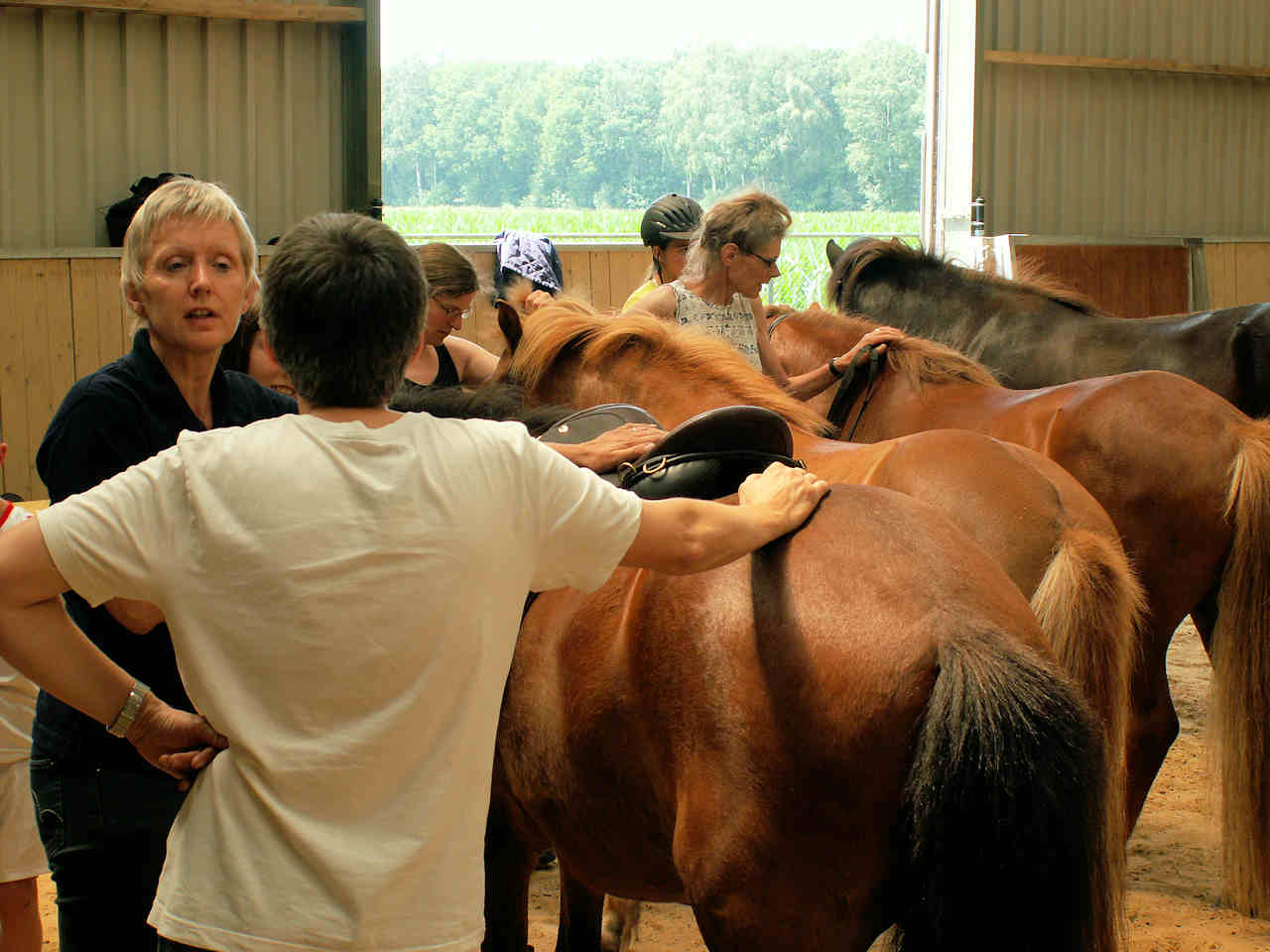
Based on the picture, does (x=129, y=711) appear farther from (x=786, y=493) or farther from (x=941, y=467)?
(x=941, y=467)

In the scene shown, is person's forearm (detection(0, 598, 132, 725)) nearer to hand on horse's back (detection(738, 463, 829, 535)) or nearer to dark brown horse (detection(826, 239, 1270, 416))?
hand on horse's back (detection(738, 463, 829, 535))

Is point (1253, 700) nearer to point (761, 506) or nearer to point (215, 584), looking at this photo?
point (761, 506)

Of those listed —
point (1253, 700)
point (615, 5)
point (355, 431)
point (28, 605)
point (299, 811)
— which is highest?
point (615, 5)

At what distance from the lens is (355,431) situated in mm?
1229

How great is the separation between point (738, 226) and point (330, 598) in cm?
276

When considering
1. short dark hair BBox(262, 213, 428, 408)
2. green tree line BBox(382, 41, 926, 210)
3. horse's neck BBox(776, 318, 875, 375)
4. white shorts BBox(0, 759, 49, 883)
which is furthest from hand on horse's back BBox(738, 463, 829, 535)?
green tree line BBox(382, 41, 926, 210)

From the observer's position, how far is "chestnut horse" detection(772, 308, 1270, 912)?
3.17 meters

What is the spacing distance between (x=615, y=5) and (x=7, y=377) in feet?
32.1

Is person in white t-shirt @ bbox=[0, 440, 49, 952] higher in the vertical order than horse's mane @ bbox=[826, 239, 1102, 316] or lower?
lower

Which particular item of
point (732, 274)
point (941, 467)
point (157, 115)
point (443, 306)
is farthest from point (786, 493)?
point (157, 115)

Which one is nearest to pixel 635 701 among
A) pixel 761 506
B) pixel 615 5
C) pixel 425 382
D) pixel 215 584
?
pixel 761 506

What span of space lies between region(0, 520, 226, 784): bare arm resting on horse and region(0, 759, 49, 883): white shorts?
102 centimetres

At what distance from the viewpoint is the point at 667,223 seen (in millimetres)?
4770

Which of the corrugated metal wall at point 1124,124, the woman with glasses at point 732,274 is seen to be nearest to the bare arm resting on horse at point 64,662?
the woman with glasses at point 732,274
